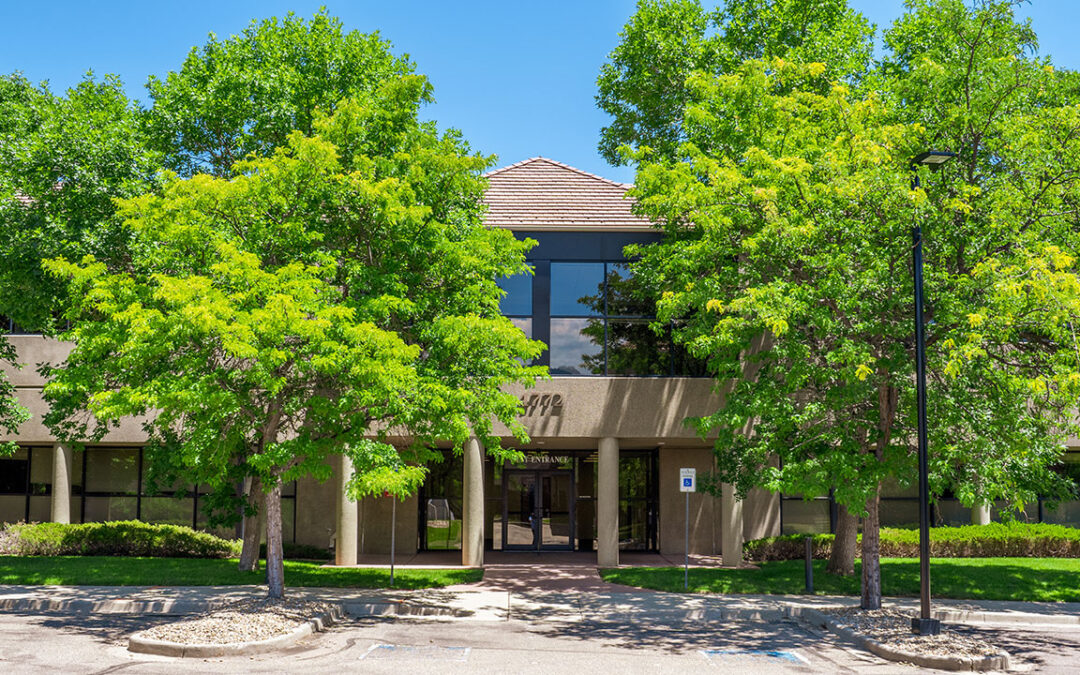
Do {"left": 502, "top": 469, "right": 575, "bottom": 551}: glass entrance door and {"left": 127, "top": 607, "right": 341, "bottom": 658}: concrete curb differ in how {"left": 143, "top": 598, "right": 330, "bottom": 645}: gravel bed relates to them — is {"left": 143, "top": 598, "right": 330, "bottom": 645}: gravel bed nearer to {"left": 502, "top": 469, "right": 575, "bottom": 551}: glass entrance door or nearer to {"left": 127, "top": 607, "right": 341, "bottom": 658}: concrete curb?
{"left": 127, "top": 607, "right": 341, "bottom": 658}: concrete curb

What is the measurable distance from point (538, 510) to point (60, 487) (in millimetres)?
13063

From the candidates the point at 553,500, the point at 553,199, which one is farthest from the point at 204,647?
the point at 553,500

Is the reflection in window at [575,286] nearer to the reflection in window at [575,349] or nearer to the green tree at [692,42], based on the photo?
the reflection in window at [575,349]

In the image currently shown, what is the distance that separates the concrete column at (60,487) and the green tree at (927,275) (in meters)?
17.3

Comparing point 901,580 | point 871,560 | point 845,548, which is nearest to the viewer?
point 871,560

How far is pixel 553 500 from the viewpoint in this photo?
2828 centimetres

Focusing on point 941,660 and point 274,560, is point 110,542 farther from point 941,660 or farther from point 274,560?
point 941,660

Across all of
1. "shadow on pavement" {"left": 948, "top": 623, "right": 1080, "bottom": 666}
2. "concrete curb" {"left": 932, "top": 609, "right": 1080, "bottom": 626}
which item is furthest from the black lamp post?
"concrete curb" {"left": 932, "top": 609, "right": 1080, "bottom": 626}

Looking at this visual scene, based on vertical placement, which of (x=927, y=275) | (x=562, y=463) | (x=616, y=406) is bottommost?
(x=562, y=463)

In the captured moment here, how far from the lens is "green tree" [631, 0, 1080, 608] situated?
1377 cm

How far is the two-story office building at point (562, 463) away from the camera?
23500 mm

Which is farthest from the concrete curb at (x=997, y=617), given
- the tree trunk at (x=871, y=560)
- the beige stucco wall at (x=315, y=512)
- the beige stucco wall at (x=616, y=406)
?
the beige stucco wall at (x=315, y=512)

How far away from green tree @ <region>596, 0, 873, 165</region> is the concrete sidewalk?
1093 centimetres

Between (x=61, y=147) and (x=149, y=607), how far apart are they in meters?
8.83
